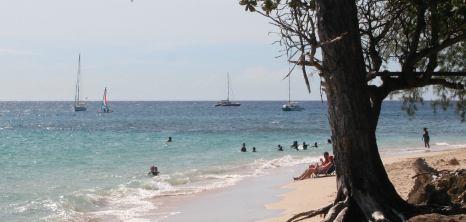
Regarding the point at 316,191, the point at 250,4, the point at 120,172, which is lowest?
the point at 120,172

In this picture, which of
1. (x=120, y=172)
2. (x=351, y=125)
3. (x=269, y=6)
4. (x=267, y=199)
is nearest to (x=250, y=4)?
(x=269, y=6)

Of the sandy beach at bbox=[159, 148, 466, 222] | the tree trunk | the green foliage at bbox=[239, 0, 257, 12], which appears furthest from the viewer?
the sandy beach at bbox=[159, 148, 466, 222]

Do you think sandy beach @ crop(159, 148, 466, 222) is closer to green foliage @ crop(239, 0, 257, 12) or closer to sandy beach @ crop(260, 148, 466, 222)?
sandy beach @ crop(260, 148, 466, 222)

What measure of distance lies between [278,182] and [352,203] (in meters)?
11.9

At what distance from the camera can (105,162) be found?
26.8 m

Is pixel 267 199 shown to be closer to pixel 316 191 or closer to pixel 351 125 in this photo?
pixel 316 191

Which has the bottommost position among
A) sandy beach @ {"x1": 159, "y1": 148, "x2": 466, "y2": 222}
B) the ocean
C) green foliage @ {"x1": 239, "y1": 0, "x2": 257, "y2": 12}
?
the ocean

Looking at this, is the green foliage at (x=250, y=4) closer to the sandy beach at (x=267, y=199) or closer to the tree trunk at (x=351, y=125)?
the tree trunk at (x=351, y=125)

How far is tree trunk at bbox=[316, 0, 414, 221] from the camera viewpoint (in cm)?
611

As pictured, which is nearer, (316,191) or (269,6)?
(269,6)

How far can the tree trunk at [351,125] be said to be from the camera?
20.1 ft

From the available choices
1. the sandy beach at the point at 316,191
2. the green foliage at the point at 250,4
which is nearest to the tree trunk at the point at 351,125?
the green foliage at the point at 250,4

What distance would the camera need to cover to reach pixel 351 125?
621 cm

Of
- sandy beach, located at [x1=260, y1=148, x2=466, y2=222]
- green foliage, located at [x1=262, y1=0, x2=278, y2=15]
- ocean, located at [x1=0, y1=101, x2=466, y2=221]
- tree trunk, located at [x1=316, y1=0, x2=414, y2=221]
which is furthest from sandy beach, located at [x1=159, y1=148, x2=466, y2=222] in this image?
green foliage, located at [x1=262, y1=0, x2=278, y2=15]
